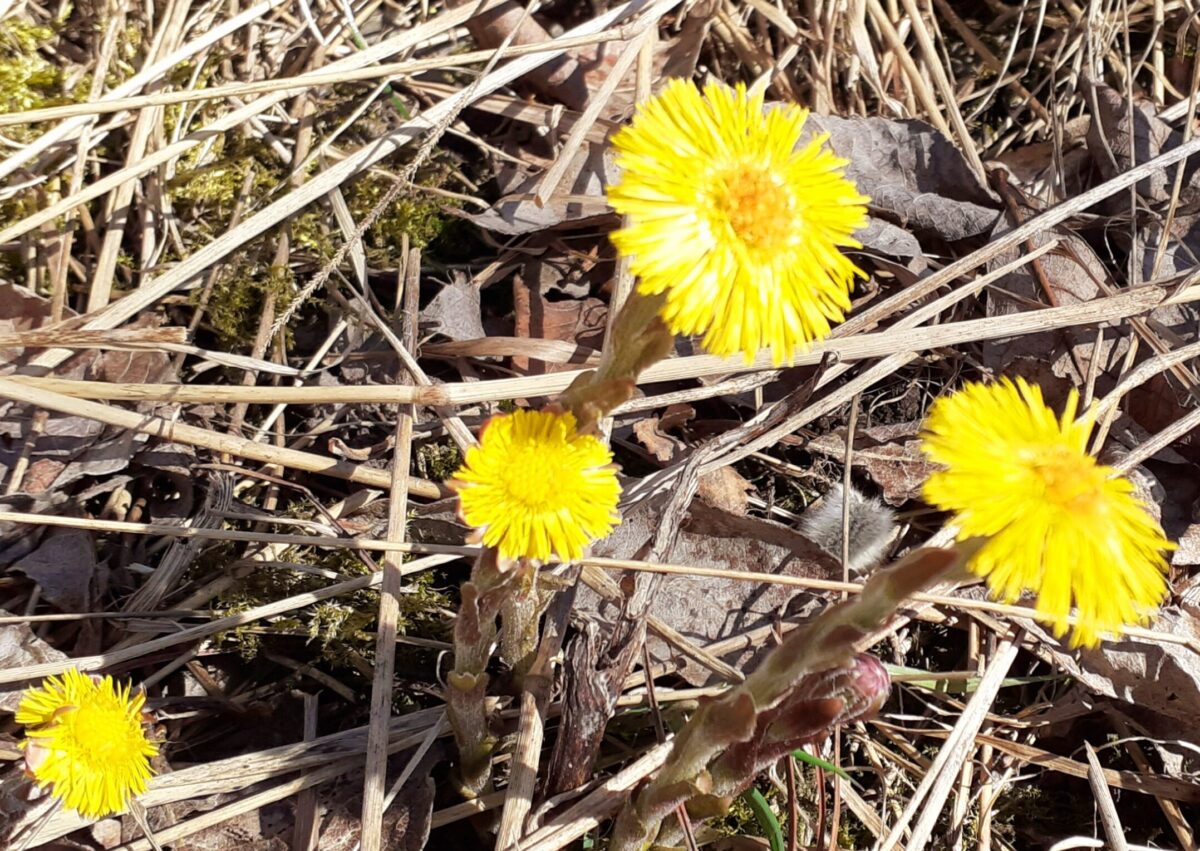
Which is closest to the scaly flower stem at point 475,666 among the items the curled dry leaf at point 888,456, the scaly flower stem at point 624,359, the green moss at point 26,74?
the scaly flower stem at point 624,359

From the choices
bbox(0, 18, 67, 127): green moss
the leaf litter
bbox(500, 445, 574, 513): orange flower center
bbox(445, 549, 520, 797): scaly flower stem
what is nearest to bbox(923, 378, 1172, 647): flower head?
bbox(500, 445, 574, 513): orange flower center

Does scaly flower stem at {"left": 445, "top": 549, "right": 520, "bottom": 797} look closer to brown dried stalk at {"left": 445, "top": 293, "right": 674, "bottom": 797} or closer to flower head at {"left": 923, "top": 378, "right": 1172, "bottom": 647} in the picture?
brown dried stalk at {"left": 445, "top": 293, "right": 674, "bottom": 797}

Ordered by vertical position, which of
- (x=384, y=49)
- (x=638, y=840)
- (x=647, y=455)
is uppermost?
(x=384, y=49)

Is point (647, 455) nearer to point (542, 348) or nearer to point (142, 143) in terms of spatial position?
point (542, 348)

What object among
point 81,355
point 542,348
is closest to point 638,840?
point 542,348

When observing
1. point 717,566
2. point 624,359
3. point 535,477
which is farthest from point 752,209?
point 717,566
